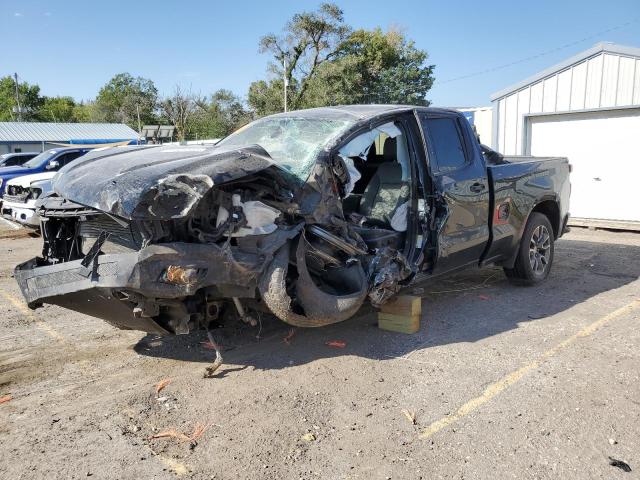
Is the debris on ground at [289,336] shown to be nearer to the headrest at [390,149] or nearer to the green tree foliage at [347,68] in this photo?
the headrest at [390,149]

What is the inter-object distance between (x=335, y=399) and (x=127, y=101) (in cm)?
6335

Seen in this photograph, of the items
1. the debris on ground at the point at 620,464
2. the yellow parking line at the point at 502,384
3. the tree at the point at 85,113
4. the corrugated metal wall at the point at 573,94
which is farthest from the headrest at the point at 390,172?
the tree at the point at 85,113

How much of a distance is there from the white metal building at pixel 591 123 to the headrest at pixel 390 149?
7.96 meters

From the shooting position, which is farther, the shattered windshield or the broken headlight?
the shattered windshield

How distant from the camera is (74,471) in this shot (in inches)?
117

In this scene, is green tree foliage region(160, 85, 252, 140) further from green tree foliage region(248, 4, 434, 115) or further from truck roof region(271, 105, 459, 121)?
truck roof region(271, 105, 459, 121)

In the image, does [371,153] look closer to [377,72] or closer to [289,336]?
[289,336]

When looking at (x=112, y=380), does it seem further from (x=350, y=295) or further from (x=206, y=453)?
(x=350, y=295)

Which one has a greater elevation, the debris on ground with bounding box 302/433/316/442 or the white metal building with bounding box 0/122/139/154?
the white metal building with bounding box 0/122/139/154

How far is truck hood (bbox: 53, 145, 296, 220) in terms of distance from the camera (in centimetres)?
337

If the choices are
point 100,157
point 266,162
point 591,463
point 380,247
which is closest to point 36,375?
point 100,157

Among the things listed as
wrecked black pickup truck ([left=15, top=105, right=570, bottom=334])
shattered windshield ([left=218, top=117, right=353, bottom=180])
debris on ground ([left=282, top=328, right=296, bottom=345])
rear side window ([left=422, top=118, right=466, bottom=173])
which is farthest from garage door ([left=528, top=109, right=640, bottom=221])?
debris on ground ([left=282, top=328, right=296, bottom=345])

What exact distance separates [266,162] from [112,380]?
2.00 m

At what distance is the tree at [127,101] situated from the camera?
58.9 m
